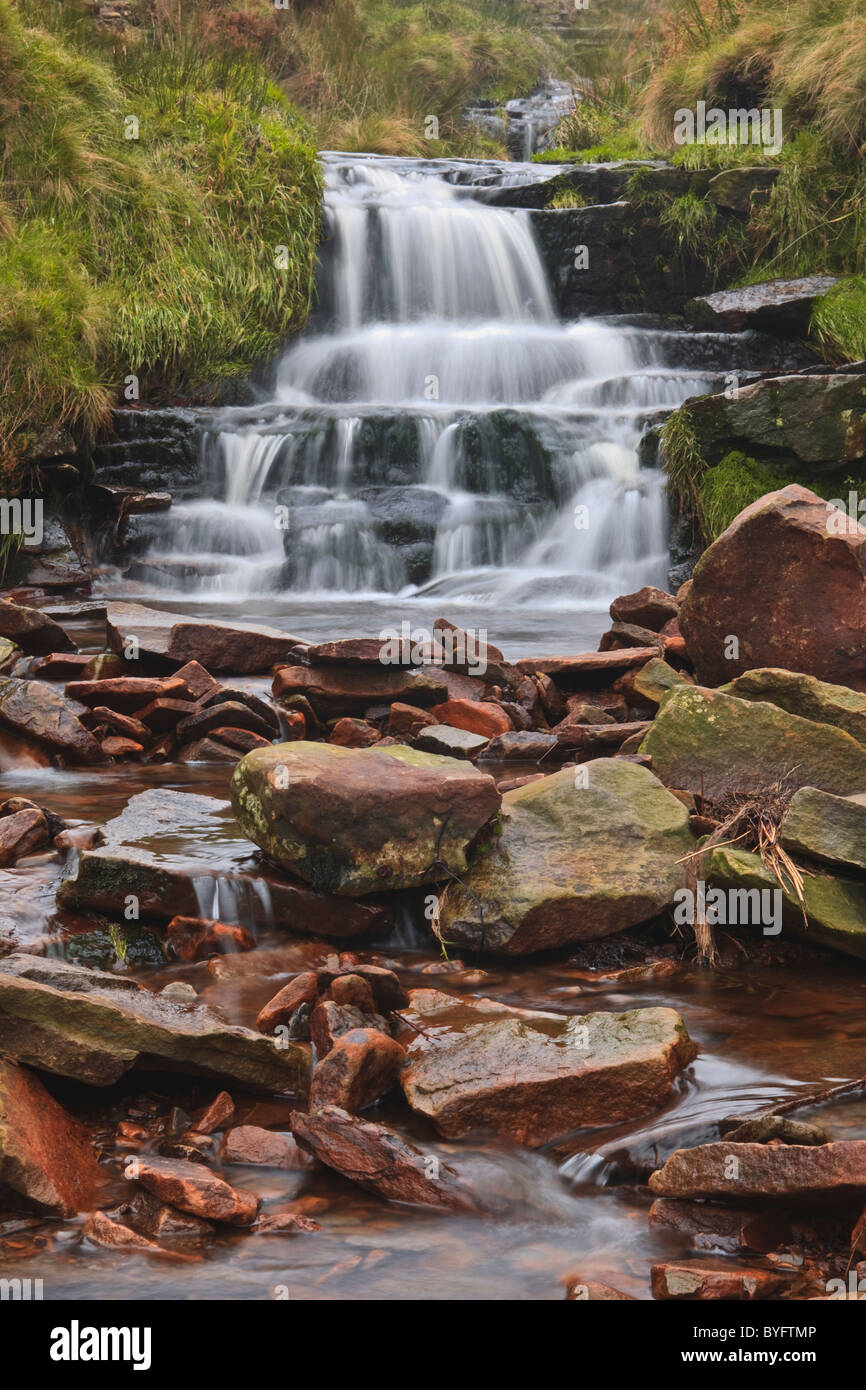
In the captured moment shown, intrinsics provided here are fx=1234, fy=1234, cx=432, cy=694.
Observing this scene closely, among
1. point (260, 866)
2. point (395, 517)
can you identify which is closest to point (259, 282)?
point (395, 517)

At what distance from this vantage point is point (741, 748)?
14.6 feet

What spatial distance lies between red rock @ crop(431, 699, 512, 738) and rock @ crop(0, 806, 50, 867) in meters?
2.11

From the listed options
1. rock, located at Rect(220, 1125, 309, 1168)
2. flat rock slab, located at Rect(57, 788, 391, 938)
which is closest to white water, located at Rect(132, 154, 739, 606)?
flat rock slab, located at Rect(57, 788, 391, 938)

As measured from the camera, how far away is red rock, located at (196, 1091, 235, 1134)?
8.94 feet

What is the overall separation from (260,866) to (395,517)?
6446 millimetres

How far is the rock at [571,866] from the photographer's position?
3.69m

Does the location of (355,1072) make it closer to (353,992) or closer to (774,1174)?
(353,992)

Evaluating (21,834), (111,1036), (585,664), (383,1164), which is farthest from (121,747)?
(383,1164)

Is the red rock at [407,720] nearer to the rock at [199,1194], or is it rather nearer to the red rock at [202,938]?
the red rock at [202,938]

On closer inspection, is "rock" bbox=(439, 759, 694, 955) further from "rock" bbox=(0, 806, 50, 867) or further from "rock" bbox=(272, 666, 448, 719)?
"rock" bbox=(272, 666, 448, 719)

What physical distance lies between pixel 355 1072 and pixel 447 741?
8.32ft

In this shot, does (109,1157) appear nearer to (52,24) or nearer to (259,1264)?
(259,1264)

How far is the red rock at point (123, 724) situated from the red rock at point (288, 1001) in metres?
2.59
